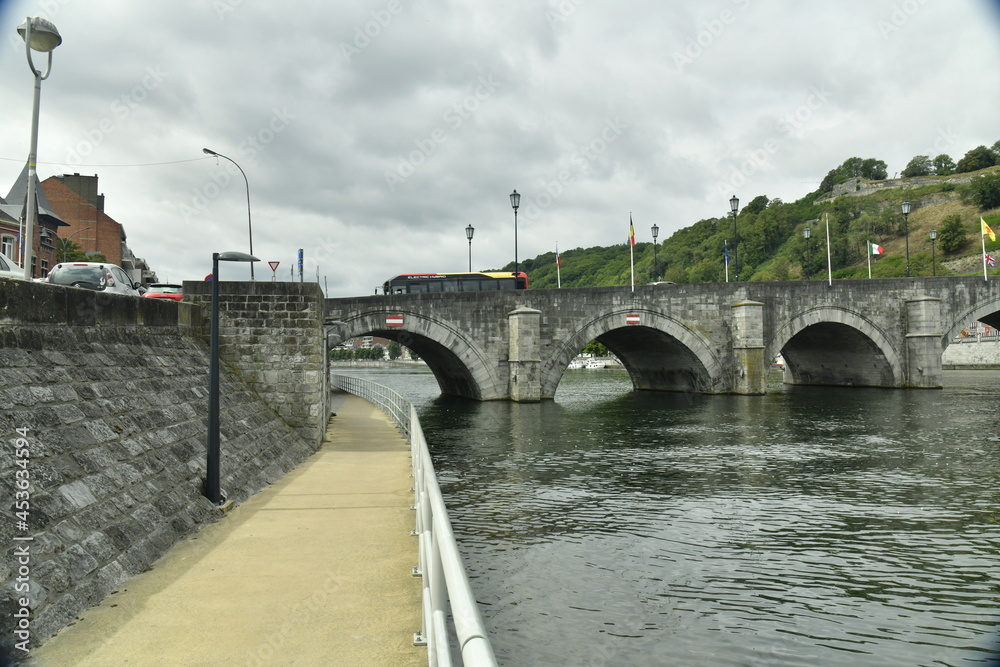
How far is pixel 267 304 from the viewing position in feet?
41.1

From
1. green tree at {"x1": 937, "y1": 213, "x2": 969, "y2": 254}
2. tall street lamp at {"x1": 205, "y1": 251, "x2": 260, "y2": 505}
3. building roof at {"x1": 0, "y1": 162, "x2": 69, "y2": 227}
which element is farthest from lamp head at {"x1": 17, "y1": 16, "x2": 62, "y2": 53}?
green tree at {"x1": 937, "y1": 213, "x2": 969, "y2": 254}

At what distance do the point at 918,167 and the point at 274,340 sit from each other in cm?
13967

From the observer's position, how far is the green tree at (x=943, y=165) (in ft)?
394

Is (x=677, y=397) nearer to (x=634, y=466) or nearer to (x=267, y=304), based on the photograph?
(x=634, y=466)

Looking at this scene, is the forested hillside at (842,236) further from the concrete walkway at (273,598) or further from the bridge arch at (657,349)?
the concrete walkway at (273,598)

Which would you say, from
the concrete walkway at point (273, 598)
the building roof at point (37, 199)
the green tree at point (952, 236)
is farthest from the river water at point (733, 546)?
the green tree at point (952, 236)

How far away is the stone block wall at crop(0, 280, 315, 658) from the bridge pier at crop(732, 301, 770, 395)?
26.5m

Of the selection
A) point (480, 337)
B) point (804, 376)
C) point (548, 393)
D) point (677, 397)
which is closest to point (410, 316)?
point (480, 337)

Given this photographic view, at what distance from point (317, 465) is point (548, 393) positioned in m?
20.6

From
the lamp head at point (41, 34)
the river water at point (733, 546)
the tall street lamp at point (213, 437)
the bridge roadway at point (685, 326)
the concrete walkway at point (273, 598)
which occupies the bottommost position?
the river water at point (733, 546)

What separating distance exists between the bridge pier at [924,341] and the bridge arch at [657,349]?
10.2m

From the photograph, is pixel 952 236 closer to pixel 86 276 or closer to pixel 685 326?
pixel 685 326

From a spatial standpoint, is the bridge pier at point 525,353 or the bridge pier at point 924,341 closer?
the bridge pier at point 525,353

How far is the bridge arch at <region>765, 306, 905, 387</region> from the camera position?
112 ft
